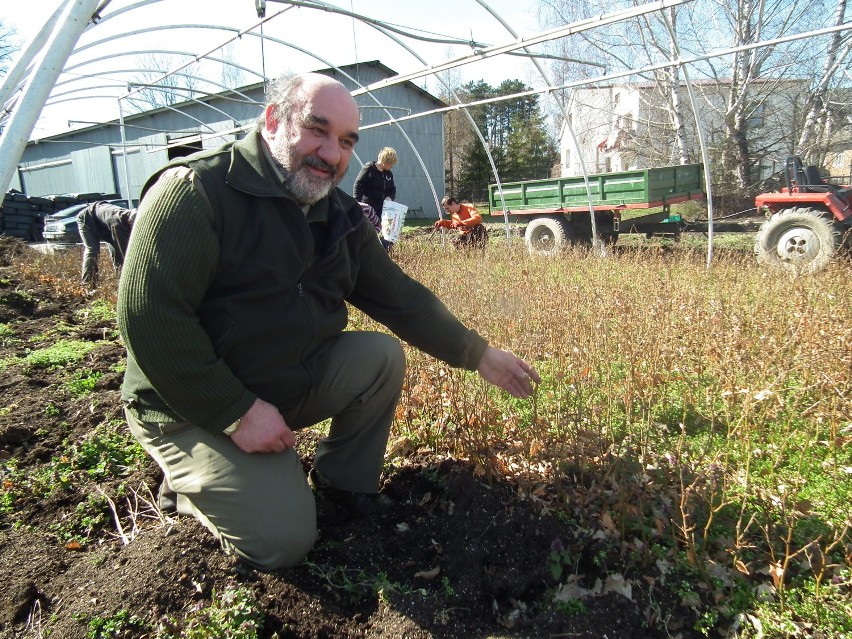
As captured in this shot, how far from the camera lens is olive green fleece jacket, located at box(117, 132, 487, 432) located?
1.71 metres

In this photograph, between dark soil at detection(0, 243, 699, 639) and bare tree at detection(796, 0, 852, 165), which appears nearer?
dark soil at detection(0, 243, 699, 639)

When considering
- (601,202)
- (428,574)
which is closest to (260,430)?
(428,574)

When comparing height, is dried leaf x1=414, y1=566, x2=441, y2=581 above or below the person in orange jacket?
below

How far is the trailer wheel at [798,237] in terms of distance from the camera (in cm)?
662

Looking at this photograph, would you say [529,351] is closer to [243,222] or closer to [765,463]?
[765,463]

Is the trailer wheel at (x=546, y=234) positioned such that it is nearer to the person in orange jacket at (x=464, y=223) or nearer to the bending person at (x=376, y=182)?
the person in orange jacket at (x=464, y=223)

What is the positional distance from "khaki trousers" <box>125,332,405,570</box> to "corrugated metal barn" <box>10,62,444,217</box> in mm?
16549

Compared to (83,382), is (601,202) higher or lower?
higher

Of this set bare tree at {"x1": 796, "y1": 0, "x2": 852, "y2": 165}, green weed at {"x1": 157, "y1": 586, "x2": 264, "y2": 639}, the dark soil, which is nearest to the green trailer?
bare tree at {"x1": 796, "y1": 0, "x2": 852, "y2": 165}

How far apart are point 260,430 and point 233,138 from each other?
21269mm

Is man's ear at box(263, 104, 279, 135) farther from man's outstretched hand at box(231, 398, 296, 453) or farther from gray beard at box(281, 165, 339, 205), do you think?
man's outstretched hand at box(231, 398, 296, 453)

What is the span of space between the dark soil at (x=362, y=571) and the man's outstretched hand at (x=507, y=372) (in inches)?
15.7

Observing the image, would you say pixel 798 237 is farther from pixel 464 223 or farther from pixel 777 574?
pixel 777 574

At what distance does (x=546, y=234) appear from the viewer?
10.7 metres
